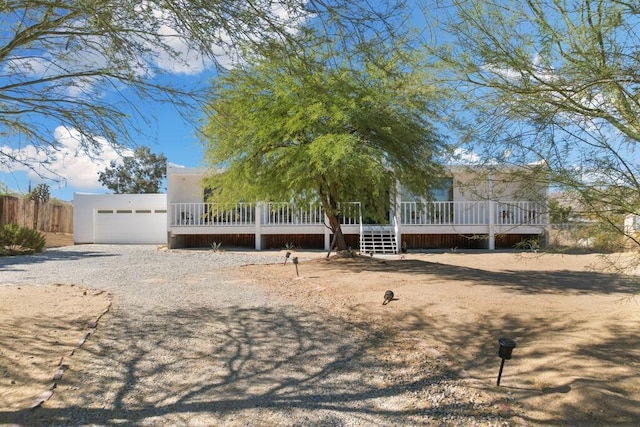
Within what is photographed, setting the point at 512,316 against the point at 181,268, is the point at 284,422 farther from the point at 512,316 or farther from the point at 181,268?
the point at 181,268

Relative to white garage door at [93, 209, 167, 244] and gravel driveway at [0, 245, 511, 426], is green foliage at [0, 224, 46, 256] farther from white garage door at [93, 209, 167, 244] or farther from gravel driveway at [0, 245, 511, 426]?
gravel driveway at [0, 245, 511, 426]

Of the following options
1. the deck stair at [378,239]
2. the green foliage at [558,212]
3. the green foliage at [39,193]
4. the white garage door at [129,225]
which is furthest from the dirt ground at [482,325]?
the white garage door at [129,225]

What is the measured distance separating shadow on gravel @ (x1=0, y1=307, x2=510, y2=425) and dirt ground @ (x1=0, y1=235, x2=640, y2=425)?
0.30 metres

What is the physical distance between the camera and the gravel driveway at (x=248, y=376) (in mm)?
3199

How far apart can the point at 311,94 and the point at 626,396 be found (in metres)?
7.08

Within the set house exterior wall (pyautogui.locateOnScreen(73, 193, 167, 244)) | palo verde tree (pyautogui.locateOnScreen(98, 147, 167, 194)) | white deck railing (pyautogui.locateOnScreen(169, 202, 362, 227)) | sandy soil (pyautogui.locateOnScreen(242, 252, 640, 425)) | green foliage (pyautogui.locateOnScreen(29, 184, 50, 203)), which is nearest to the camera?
sandy soil (pyautogui.locateOnScreen(242, 252, 640, 425))

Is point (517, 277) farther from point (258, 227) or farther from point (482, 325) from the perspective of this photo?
point (258, 227)

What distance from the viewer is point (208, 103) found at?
5398 millimetres

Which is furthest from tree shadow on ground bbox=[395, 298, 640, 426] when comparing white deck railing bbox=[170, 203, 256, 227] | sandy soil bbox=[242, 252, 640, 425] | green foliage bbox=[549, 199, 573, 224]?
white deck railing bbox=[170, 203, 256, 227]

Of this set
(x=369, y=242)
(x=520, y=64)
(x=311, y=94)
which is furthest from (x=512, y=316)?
(x=369, y=242)

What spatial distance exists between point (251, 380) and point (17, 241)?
1557 centimetres

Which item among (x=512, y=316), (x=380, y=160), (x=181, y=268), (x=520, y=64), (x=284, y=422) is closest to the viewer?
(x=284, y=422)

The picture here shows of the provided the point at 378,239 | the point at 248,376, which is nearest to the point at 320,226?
the point at 378,239

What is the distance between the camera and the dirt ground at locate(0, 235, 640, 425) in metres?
3.43
